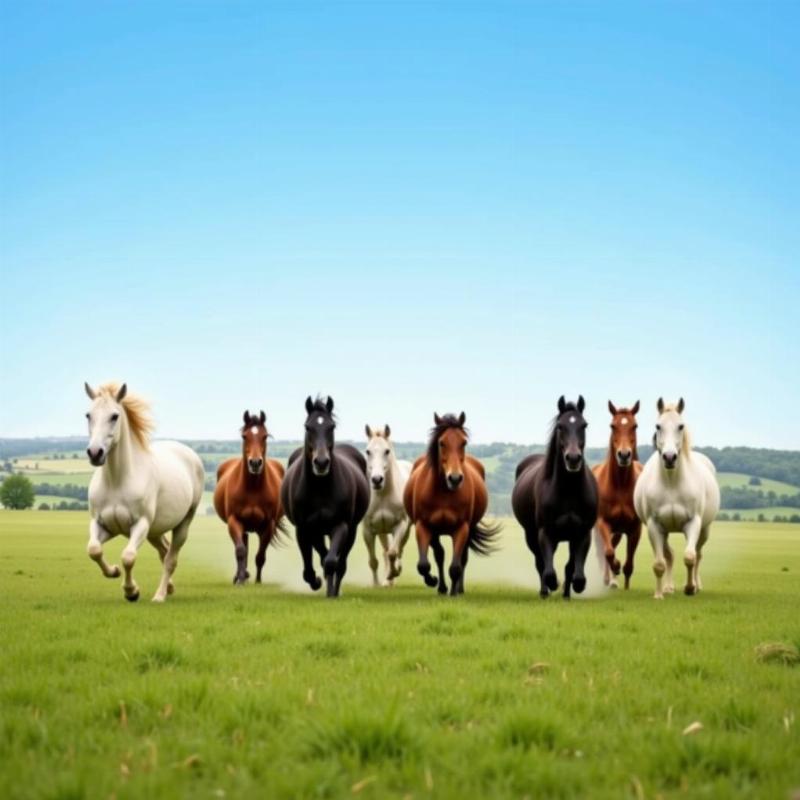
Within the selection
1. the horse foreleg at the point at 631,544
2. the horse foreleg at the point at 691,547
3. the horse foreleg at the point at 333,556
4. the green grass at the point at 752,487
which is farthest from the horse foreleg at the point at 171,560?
the green grass at the point at 752,487

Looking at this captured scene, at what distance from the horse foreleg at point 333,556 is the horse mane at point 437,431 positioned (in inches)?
64.0

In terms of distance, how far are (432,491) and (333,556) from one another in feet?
6.06

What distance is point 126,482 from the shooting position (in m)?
14.3

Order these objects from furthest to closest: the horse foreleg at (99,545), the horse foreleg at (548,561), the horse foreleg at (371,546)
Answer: the horse foreleg at (371,546)
the horse foreleg at (548,561)
the horse foreleg at (99,545)

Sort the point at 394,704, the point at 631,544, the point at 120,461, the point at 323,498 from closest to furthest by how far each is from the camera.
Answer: the point at 394,704 → the point at 120,461 → the point at 323,498 → the point at 631,544

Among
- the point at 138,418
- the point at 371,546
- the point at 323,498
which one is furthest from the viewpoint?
the point at 371,546

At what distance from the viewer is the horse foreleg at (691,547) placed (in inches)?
641

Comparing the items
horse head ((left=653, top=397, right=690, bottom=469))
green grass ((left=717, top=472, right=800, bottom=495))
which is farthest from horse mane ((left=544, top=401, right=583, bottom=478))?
green grass ((left=717, top=472, right=800, bottom=495))

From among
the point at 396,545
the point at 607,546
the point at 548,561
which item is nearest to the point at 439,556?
the point at 396,545

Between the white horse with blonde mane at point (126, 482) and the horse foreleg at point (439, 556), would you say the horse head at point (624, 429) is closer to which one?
the horse foreleg at point (439, 556)

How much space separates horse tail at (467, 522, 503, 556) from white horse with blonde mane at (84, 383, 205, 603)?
211 inches

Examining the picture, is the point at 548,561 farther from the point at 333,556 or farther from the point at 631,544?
the point at 631,544

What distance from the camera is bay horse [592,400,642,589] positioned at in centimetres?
1725

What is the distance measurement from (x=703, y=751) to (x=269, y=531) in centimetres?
1563
